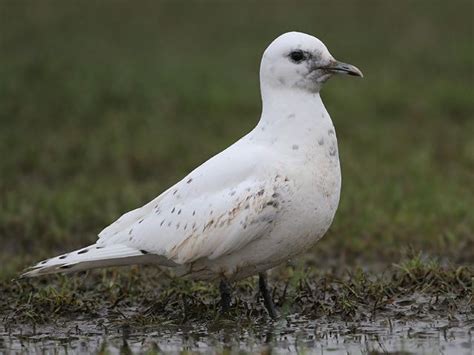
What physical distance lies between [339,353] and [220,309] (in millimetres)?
983

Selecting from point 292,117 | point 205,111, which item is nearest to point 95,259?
point 292,117

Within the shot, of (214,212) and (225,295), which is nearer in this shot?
(214,212)

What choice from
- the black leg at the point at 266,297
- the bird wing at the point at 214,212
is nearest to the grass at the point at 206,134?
the black leg at the point at 266,297

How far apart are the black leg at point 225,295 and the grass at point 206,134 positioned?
109 mm

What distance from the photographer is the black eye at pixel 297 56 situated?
636 centimetres

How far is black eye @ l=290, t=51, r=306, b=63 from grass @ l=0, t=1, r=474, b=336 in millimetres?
1488

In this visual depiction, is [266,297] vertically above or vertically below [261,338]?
above

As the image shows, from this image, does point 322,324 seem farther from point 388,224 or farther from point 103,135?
point 103,135

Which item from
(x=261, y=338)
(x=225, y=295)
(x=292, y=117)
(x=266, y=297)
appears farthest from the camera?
(x=266, y=297)

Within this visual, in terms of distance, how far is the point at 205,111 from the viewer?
12.9m

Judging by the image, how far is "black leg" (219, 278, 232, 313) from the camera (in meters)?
6.37

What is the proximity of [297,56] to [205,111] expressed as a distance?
656 centimetres

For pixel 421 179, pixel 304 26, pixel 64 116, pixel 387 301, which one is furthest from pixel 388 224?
pixel 304 26

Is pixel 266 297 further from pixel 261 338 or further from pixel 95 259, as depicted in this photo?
pixel 95 259
